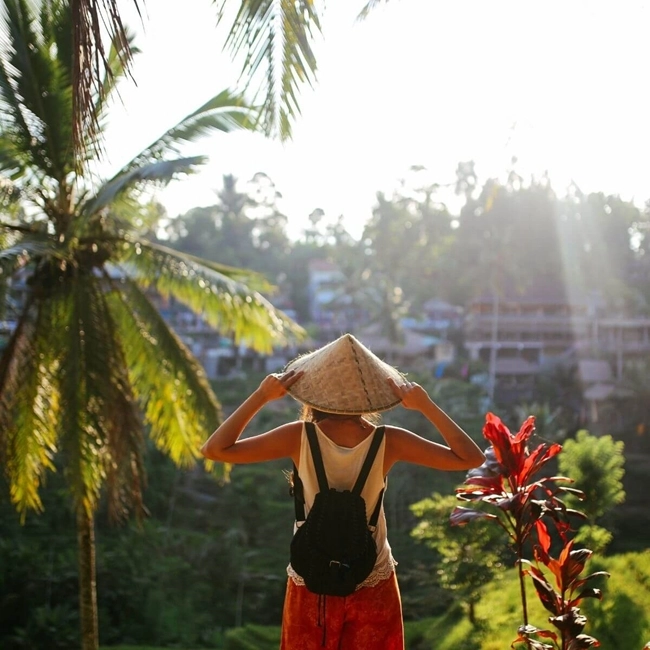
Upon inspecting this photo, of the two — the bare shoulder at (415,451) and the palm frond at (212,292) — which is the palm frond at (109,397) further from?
the bare shoulder at (415,451)

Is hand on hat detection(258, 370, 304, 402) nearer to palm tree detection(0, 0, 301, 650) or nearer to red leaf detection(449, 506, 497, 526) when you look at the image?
red leaf detection(449, 506, 497, 526)

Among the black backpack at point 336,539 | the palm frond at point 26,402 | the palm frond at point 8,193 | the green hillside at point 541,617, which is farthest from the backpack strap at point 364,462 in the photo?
the palm frond at point 8,193

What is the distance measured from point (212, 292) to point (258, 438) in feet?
17.5

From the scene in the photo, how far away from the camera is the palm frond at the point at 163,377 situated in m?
7.50

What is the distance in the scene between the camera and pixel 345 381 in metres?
2.23

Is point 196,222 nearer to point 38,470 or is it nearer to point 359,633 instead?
point 38,470

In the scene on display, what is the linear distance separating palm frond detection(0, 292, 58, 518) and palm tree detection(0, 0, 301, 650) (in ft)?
0.04

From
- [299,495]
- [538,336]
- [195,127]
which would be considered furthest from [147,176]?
[538,336]

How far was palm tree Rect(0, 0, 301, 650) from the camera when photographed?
662 centimetres

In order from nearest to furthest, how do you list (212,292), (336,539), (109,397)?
1. (336,539)
2. (109,397)
3. (212,292)

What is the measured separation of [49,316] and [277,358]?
75.6 feet

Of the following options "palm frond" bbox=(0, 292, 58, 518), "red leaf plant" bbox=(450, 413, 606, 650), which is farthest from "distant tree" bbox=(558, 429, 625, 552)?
"palm frond" bbox=(0, 292, 58, 518)

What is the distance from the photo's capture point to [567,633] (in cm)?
304

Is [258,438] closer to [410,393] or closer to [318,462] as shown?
[318,462]
